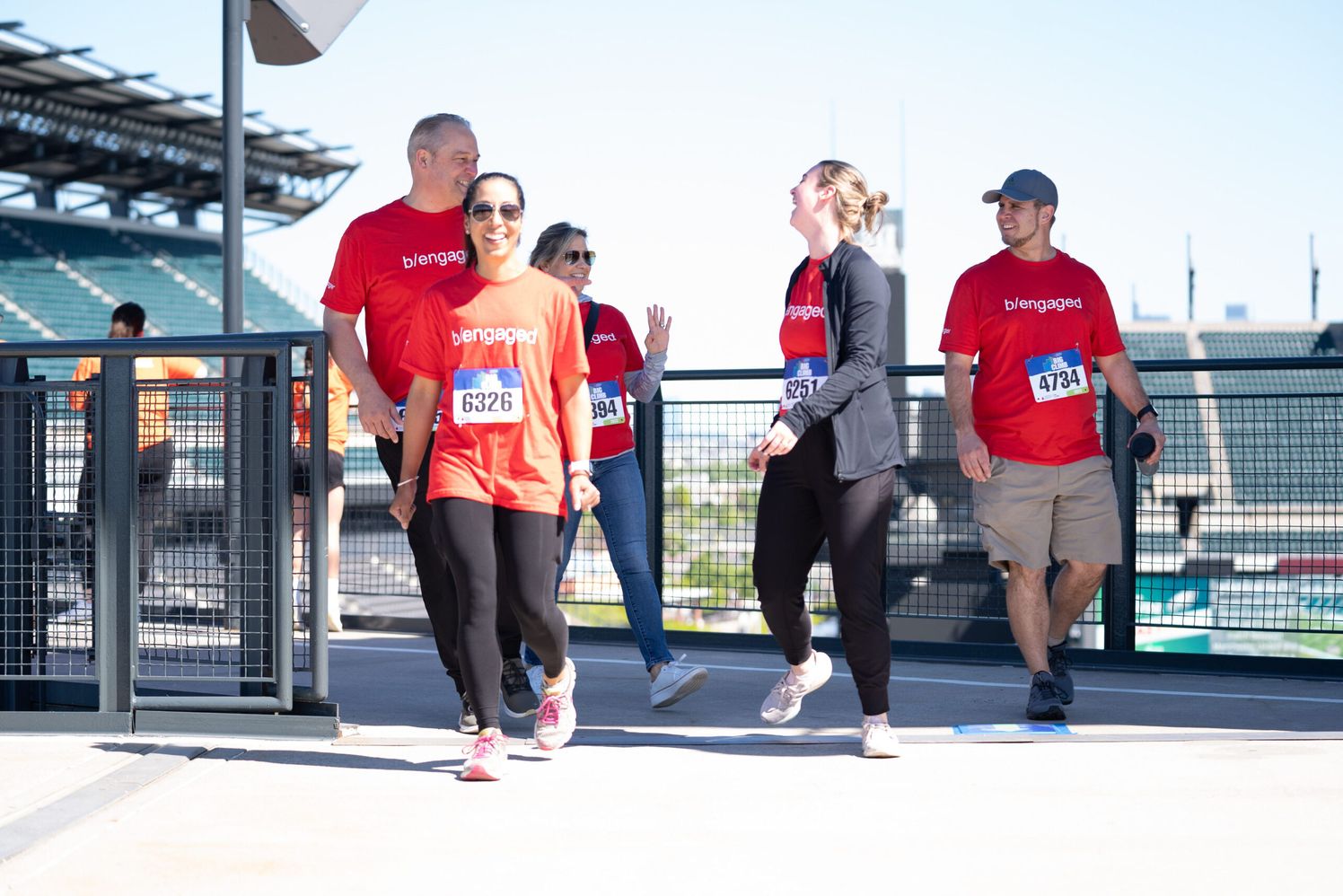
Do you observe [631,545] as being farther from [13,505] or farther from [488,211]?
[13,505]

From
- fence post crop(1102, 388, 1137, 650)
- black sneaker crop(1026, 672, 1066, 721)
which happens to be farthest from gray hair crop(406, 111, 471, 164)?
fence post crop(1102, 388, 1137, 650)

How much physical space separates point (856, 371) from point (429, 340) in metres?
1.31

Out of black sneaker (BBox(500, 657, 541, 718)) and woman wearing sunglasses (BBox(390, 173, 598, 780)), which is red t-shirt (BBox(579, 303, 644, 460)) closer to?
black sneaker (BBox(500, 657, 541, 718))

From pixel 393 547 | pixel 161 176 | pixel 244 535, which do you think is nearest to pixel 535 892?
pixel 244 535

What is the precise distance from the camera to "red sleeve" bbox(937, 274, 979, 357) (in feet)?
17.0

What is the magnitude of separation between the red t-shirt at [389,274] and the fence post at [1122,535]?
331 cm

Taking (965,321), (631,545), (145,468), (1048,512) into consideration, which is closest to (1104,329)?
(965,321)

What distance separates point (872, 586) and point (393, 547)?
460 centimetres

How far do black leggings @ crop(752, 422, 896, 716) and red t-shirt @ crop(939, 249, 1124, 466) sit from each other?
812mm

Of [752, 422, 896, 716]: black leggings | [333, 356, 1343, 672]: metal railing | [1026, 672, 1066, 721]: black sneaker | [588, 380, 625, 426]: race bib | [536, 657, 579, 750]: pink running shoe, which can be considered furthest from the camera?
[333, 356, 1343, 672]: metal railing

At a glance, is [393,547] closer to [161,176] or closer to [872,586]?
[872,586]

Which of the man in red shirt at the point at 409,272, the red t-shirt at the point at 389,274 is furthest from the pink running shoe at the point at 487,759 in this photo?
the red t-shirt at the point at 389,274

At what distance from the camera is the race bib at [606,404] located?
17.7 ft

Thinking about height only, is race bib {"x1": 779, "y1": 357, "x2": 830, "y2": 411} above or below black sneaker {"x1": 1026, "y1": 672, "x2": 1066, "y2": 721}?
above
